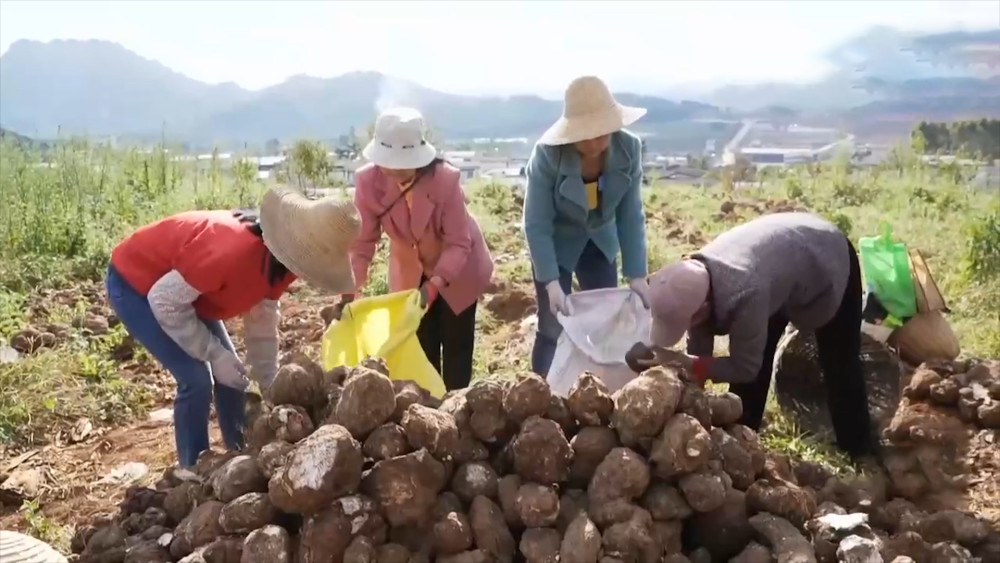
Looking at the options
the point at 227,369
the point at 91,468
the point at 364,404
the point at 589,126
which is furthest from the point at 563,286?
the point at 91,468

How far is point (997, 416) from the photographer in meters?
3.68

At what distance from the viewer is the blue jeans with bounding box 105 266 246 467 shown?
3.01 metres

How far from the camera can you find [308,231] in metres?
2.79

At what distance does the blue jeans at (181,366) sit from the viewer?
3.01 meters

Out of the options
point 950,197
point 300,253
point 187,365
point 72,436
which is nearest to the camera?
point 300,253

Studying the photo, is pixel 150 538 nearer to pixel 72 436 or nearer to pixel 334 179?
pixel 72 436

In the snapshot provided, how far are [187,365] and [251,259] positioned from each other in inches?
18.0

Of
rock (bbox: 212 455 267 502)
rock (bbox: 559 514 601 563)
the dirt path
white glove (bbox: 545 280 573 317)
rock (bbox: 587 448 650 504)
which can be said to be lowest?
the dirt path

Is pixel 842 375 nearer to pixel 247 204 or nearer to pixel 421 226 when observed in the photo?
pixel 421 226

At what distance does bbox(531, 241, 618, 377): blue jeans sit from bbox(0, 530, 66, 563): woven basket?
194cm

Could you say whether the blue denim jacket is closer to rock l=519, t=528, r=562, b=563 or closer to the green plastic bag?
the green plastic bag

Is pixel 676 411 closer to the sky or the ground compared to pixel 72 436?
closer to the sky

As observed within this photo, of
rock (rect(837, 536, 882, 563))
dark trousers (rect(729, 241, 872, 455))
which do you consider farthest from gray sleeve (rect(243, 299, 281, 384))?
rock (rect(837, 536, 882, 563))

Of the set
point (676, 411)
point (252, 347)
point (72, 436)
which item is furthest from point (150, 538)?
point (72, 436)
